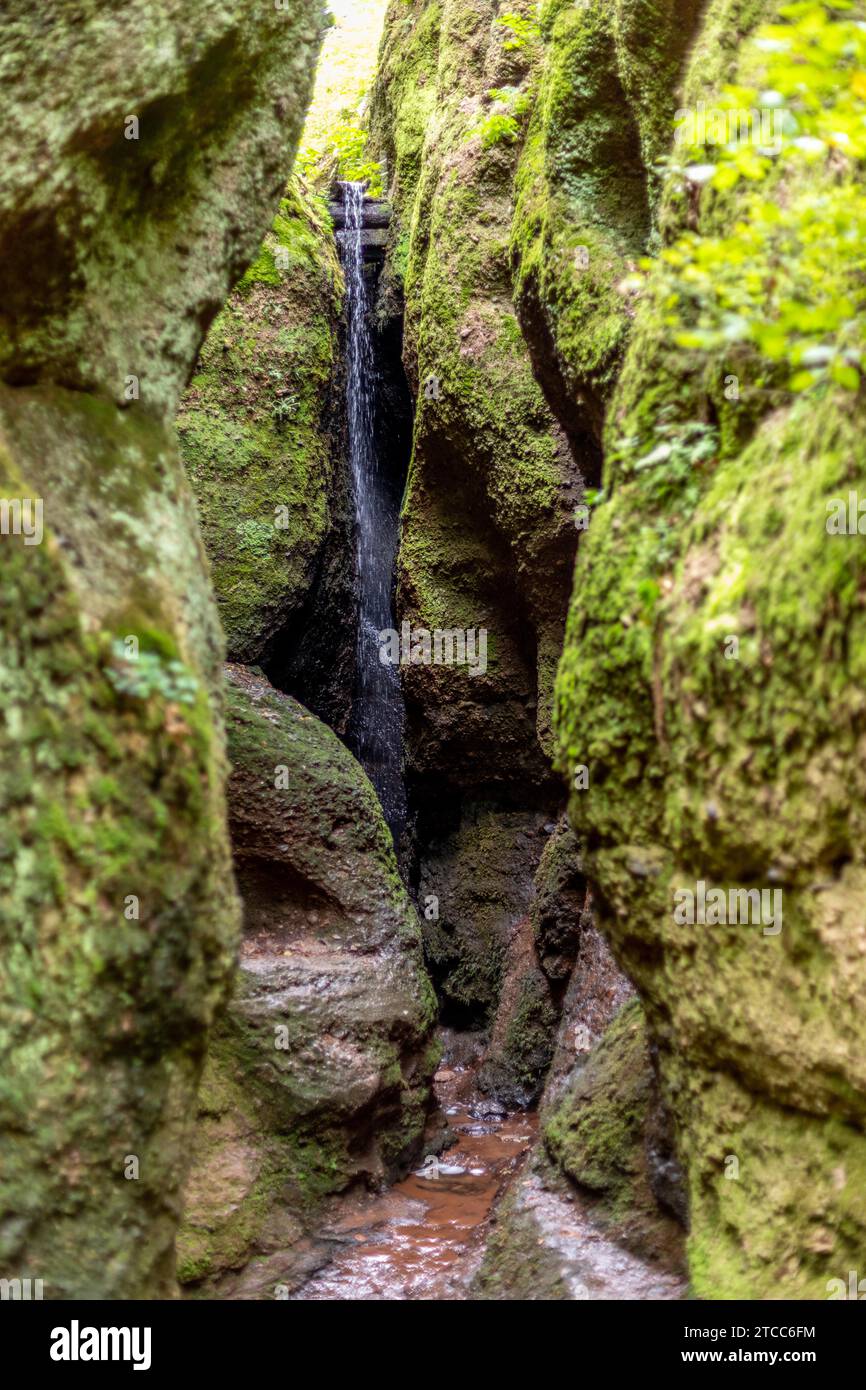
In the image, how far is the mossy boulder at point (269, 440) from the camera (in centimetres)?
891

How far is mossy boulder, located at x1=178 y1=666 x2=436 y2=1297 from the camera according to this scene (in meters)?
6.11

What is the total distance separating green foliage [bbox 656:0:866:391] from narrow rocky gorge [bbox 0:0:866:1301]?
0.08 feet

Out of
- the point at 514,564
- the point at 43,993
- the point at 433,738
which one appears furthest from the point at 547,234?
the point at 43,993

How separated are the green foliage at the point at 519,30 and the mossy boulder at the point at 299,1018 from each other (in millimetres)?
5363

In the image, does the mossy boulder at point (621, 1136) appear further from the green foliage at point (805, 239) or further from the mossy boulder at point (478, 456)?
the mossy boulder at point (478, 456)

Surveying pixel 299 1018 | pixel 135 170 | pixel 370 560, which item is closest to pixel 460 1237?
pixel 299 1018

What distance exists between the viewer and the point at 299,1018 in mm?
6695

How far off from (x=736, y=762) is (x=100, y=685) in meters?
2.00

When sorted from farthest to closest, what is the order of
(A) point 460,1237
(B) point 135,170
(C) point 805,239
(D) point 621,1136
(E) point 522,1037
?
(E) point 522,1037, (A) point 460,1237, (D) point 621,1136, (B) point 135,170, (C) point 805,239

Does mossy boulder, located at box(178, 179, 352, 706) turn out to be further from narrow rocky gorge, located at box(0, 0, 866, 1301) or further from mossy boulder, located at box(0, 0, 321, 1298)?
mossy boulder, located at box(0, 0, 321, 1298)

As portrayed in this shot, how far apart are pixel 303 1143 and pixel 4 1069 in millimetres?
3379

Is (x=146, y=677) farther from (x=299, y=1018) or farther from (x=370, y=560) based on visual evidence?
(x=370, y=560)

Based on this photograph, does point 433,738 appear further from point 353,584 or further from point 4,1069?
point 4,1069

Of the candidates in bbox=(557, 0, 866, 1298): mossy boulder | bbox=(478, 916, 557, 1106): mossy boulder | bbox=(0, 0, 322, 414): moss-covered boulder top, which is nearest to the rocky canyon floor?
bbox=(557, 0, 866, 1298): mossy boulder
